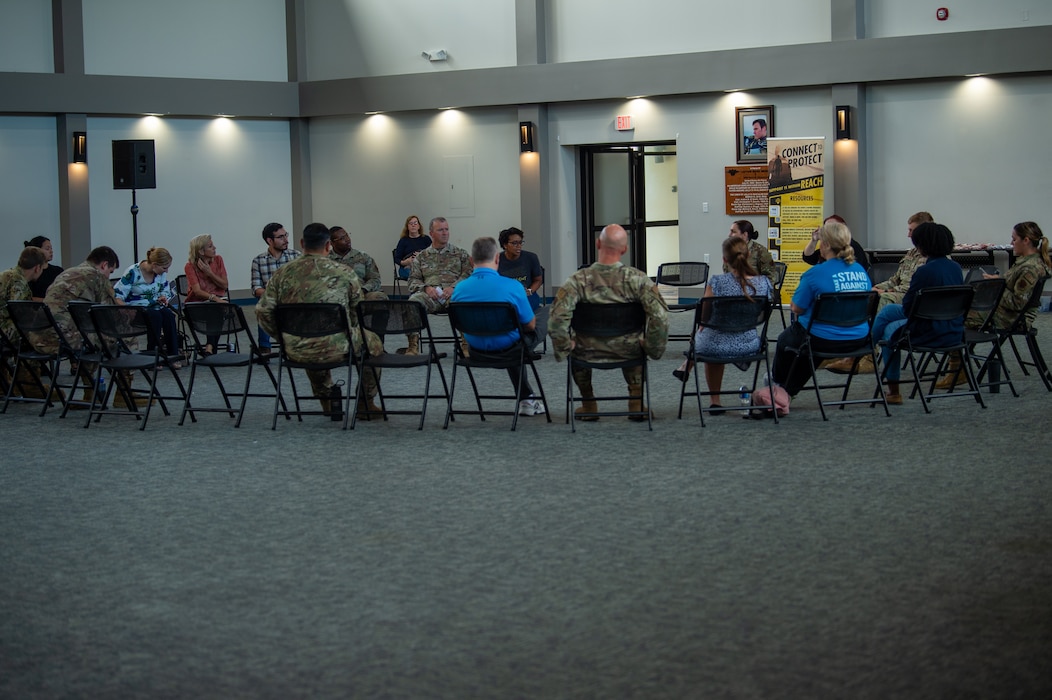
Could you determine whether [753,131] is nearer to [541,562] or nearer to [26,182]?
[26,182]

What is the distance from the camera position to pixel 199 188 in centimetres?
1720

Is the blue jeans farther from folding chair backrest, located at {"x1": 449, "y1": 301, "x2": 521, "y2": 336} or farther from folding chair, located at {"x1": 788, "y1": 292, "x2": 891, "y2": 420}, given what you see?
folding chair backrest, located at {"x1": 449, "y1": 301, "x2": 521, "y2": 336}

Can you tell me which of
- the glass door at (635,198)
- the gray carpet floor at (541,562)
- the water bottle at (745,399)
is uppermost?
the glass door at (635,198)

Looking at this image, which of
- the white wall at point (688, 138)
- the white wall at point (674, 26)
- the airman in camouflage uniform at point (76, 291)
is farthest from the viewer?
the white wall at point (688, 138)

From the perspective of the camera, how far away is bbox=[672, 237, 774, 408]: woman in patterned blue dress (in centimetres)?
725

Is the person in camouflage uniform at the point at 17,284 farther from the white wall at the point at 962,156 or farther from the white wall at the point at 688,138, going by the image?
the white wall at the point at 962,156

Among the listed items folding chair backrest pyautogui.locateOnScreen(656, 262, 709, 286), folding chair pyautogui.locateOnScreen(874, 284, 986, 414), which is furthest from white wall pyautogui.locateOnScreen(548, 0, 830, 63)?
folding chair pyautogui.locateOnScreen(874, 284, 986, 414)

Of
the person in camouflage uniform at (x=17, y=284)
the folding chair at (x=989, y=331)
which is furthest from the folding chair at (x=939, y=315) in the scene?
the person in camouflage uniform at (x=17, y=284)

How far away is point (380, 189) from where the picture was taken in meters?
17.5

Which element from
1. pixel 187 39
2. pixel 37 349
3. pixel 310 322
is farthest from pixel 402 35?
pixel 310 322

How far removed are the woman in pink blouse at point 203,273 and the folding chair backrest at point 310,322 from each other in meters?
3.38

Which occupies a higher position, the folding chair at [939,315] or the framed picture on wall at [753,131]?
the framed picture on wall at [753,131]

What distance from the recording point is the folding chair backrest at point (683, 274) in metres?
11.4

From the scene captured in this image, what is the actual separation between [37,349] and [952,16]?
10.8m
